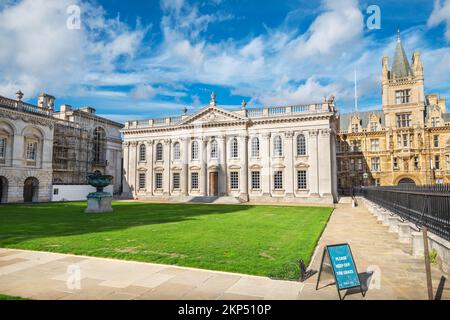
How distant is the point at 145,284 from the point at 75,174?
45.1 metres

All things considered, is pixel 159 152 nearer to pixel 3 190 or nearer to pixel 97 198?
pixel 3 190

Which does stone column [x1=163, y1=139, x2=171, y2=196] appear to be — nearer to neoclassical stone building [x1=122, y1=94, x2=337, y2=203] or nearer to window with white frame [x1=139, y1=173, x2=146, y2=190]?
neoclassical stone building [x1=122, y1=94, x2=337, y2=203]

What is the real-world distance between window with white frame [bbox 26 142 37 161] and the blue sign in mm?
40447

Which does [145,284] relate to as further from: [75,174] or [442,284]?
[75,174]

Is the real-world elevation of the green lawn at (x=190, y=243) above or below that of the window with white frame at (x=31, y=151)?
below

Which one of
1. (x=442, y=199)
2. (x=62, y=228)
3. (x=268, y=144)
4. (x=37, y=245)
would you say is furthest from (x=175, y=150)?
→ (x=442, y=199)

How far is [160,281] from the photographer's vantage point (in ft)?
20.6

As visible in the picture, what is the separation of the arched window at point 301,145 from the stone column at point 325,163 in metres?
1.96

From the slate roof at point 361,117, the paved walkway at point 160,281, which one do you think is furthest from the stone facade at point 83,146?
the slate roof at point 361,117

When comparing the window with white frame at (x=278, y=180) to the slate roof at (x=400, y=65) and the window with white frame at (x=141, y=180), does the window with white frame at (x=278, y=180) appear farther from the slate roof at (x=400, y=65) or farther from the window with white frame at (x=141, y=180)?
the slate roof at (x=400, y=65)

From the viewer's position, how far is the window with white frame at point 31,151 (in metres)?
36.3

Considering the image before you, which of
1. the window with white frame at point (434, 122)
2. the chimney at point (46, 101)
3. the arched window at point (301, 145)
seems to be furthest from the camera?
the window with white frame at point (434, 122)

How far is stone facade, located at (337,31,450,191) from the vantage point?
4806 cm

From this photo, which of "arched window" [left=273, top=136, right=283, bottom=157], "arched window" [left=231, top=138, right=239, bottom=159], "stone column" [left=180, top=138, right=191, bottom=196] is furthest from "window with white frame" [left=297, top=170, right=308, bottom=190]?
"stone column" [left=180, top=138, right=191, bottom=196]
